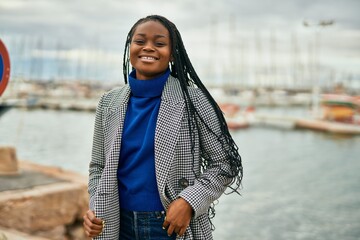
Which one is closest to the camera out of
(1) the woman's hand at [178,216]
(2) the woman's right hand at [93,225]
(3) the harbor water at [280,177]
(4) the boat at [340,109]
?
(1) the woman's hand at [178,216]

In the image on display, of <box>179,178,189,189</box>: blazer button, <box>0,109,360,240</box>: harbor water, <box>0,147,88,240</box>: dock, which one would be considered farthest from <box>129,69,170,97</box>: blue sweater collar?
<box>0,109,360,240</box>: harbor water

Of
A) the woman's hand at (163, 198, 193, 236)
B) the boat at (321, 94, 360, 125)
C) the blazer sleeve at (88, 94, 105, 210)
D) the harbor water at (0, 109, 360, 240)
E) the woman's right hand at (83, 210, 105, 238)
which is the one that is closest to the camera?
the woman's hand at (163, 198, 193, 236)

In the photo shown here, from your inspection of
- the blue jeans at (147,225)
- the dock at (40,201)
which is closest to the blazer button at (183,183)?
the blue jeans at (147,225)

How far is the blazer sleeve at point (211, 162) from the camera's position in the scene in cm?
145

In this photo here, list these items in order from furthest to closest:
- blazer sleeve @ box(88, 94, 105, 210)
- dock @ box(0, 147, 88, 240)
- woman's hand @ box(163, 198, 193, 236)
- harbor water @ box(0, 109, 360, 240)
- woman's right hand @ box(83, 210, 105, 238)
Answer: harbor water @ box(0, 109, 360, 240) → dock @ box(0, 147, 88, 240) → blazer sleeve @ box(88, 94, 105, 210) → woman's right hand @ box(83, 210, 105, 238) → woman's hand @ box(163, 198, 193, 236)

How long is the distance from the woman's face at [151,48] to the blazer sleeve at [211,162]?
0.19 meters

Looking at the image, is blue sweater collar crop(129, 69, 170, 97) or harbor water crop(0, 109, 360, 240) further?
harbor water crop(0, 109, 360, 240)

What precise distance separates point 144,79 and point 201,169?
0.37m

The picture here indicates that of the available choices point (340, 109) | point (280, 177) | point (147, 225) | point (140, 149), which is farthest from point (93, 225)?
point (340, 109)

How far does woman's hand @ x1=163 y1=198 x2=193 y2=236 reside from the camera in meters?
1.42

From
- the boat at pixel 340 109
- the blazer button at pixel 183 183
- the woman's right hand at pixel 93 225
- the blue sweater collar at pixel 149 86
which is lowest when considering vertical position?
the boat at pixel 340 109

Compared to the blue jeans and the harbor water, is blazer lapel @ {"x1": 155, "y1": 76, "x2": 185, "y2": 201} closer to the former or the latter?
the blue jeans

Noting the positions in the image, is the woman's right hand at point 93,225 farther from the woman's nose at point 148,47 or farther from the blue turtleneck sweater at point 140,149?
the woman's nose at point 148,47

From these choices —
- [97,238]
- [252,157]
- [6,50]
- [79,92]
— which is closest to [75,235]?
[6,50]
